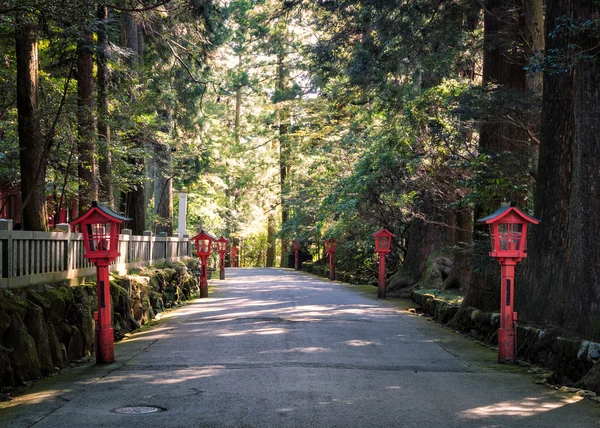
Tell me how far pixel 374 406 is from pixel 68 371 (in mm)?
4339

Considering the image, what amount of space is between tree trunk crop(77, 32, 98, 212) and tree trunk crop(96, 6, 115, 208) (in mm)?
284

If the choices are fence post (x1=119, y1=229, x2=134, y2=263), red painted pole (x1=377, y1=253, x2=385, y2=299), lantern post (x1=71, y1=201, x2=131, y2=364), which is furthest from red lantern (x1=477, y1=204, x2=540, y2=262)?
red painted pole (x1=377, y1=253, x2=385, y2=299)

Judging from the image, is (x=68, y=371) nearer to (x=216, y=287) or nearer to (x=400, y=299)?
(x=400, y=299)

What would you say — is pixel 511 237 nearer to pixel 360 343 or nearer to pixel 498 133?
pixel 360 343

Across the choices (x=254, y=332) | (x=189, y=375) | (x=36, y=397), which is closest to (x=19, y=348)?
(x=36, y=397)

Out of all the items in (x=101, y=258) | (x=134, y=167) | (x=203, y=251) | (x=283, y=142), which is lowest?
(x=203, y=251)

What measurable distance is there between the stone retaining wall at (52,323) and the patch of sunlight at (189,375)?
157cm

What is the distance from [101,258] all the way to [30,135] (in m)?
3.57

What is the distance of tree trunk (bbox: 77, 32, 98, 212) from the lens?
598 inches

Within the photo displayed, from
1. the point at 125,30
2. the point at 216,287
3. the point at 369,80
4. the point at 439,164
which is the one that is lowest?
the point at 216,287

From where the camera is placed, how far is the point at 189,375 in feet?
28.4

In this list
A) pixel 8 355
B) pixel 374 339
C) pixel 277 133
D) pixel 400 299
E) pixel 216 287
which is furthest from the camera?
pixel 277 133

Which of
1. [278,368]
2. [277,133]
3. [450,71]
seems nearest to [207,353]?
[278,368]

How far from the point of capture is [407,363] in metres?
9.82
